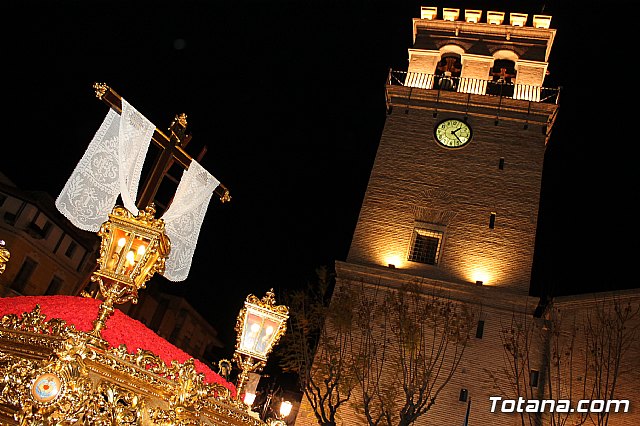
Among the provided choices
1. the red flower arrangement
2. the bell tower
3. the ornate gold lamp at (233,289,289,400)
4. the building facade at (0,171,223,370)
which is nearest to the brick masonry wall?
the bell tower

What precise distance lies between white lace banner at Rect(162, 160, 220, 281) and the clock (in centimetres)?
1671

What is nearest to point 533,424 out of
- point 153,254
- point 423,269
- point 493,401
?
point 493,401

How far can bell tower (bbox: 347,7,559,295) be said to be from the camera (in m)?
22.2

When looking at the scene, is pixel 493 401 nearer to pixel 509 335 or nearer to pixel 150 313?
pixel 509 335

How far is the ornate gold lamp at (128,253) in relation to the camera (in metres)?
4.50

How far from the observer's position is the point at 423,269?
2208 centimetres

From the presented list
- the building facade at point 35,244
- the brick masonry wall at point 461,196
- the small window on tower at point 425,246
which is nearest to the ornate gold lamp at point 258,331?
the brick masonry wall at point 461,196

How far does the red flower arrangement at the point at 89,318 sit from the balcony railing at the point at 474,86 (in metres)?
21.3

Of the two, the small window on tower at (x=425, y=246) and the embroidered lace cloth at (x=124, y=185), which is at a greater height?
the small window on tower at (x=425, y=246)

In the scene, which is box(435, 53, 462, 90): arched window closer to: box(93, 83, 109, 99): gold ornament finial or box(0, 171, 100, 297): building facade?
box(0, 171, 100, 297): building facade

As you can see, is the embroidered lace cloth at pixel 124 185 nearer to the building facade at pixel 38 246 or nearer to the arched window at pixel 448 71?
the arched window at pixel 448 71

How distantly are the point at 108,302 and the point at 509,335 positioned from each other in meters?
17.8

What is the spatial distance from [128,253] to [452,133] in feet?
69.6

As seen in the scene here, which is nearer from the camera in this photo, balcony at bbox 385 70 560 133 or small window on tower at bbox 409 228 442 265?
small window on tower at bbox 409 228 442 265
